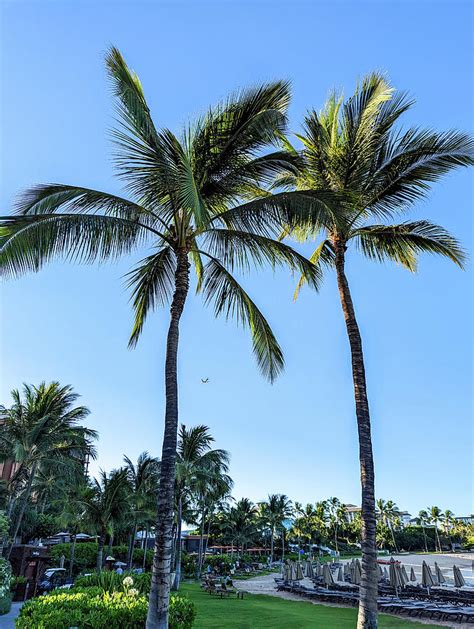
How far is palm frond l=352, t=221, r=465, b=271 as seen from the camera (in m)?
10.3

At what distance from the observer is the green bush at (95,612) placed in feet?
Result: 23.4

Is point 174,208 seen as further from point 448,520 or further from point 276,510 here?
point 448,520

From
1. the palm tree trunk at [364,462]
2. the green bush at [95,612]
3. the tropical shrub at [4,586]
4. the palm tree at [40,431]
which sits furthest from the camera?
the palm tree at [40,431]

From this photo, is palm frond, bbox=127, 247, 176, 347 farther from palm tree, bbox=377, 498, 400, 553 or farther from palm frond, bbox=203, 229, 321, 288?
palm tree, bbox=377, 498, 400, 553

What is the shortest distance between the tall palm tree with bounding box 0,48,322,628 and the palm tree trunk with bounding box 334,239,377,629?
1121 millimetres

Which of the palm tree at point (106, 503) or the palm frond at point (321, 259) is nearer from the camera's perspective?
the palm frond at point (321, 259)

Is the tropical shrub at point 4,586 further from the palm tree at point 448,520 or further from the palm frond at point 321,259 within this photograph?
the palm tree at point 448,520

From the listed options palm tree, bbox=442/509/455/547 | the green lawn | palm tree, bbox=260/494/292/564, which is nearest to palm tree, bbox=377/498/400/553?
palm tree, bbox=442/509/455/547

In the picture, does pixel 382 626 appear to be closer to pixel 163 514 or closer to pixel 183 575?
pixel 163 514

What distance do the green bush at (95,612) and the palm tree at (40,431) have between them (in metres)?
15.9

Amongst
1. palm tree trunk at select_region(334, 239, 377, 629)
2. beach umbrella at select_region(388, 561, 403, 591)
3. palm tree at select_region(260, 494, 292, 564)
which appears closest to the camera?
palm tree trunk at select_region(334, 239, 377, 629)

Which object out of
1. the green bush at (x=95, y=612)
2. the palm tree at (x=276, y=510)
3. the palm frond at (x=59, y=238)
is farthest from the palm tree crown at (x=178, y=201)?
the palm tree at (x=276, y=510)

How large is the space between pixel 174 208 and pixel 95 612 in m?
7.39

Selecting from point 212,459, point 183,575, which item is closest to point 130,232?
point 212,459
